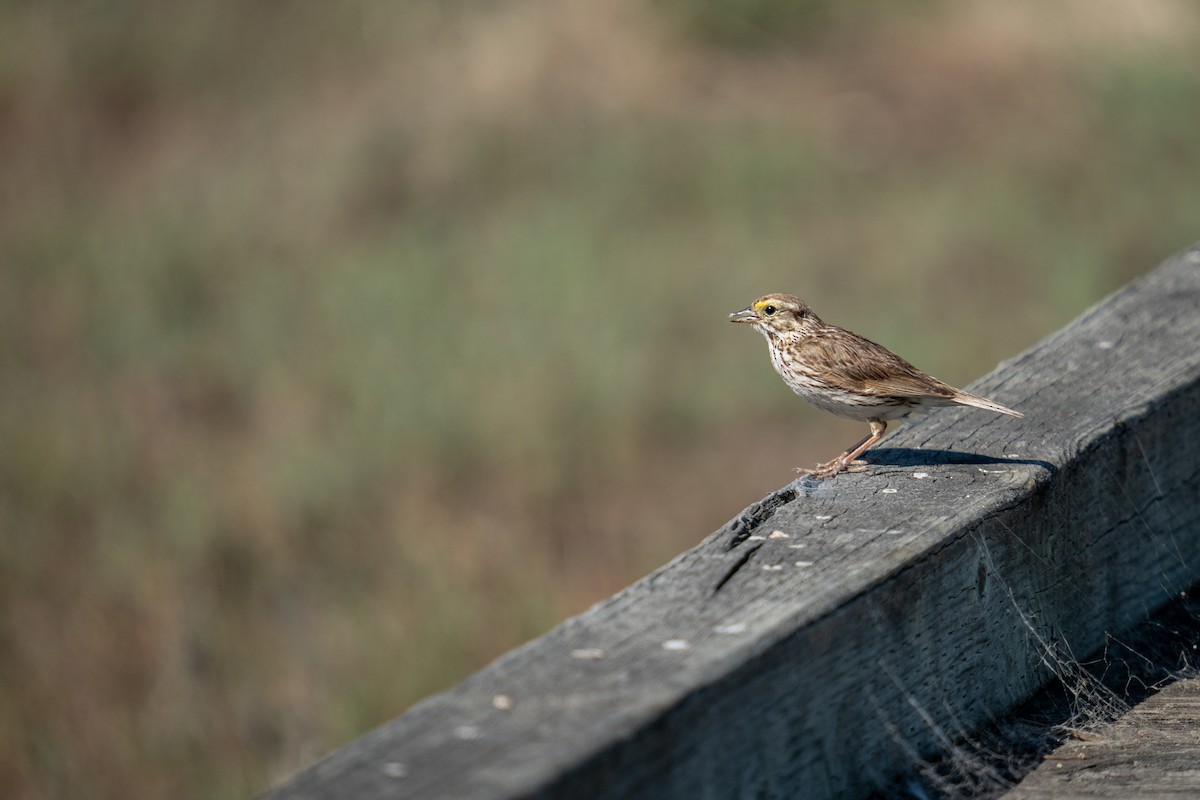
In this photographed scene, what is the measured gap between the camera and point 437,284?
1070 centimetres

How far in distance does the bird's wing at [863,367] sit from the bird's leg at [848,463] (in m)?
0.15

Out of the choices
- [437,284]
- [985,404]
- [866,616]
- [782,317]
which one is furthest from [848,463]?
[437,284]

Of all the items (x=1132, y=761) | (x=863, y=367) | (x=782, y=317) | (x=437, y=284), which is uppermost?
(x=437, y=284)

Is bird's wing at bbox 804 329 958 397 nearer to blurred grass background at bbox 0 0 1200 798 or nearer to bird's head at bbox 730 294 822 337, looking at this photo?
bird's head at bbox 730 294 822 337

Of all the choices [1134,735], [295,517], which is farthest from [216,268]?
[1134,735]

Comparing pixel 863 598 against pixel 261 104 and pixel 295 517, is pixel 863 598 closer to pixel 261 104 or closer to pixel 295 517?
pixel 295 517

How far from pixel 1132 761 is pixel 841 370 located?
1.85m

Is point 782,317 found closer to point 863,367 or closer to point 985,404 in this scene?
point 863,367

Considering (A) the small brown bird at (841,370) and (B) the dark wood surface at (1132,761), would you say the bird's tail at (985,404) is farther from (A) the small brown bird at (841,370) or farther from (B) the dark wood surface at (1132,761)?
(B) the dark wood surface at (1132,761)

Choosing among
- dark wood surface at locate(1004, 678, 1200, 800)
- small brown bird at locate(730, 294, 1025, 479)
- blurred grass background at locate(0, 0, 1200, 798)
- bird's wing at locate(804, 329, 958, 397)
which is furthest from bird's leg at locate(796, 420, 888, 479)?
blurred grass background at locate(0, 0, 1200, 798)

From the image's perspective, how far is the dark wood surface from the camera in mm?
2244

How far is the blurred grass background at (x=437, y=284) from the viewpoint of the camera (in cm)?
707

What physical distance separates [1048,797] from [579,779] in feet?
2.88

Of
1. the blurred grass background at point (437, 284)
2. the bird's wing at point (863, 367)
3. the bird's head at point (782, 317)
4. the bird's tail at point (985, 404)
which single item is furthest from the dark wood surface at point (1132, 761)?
the blurred grass background at point (437, 284)
